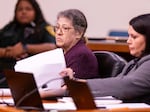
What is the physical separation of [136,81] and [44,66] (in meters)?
0.45

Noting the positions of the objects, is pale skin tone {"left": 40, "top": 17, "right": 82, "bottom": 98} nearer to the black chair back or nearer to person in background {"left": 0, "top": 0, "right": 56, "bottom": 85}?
the black chair back

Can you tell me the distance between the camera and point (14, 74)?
217cm

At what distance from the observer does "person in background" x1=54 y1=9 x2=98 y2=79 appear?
2996 mm

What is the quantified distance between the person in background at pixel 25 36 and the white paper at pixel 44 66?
237 cm

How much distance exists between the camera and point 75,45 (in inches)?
120

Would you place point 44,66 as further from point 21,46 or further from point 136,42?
Result: point 21,46

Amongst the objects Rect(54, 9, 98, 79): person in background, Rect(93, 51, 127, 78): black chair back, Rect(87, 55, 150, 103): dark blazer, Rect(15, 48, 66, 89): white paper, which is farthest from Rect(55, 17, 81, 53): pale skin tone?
Rect(87, 55, 150, 103): dark blazer

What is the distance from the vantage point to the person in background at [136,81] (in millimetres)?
2410

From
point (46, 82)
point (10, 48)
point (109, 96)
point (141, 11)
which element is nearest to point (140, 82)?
point (109, 96)

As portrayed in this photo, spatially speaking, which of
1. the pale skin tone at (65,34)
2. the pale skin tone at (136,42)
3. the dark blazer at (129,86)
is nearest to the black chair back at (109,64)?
the pale skin tone at (65,34)

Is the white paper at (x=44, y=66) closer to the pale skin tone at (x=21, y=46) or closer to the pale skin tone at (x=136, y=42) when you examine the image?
the pale skin tone at (x=136, y=42)

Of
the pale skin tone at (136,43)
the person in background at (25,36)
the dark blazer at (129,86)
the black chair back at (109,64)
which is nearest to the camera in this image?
the dark blazer at (129,86)

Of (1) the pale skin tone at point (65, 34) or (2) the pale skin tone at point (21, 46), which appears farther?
(2) the pale skin tone at point (21, 46)

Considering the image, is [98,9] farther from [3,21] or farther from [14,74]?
[14,74]
